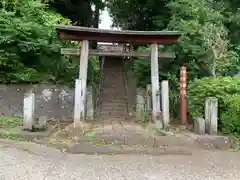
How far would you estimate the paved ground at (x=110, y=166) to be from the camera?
4.71 m

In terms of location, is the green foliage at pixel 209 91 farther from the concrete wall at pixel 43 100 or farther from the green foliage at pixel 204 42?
the concrete wall at pixel 43 100

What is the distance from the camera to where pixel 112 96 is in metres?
11.6

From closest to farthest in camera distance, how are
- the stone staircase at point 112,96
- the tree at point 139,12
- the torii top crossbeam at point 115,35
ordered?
the torii top crossbeam at point 115,35, the stone staircase at point 112,96, the tree at point 139,12

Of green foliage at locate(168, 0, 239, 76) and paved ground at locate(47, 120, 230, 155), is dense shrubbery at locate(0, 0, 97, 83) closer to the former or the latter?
paved ground at locate(47, 120, 230, 155)

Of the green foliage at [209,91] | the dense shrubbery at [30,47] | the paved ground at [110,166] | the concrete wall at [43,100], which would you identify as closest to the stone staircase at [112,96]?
the concrete wall at [43,100]

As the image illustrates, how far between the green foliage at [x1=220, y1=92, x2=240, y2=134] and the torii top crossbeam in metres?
2.28

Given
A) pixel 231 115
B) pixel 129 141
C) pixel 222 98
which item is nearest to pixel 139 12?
pixel 222 98

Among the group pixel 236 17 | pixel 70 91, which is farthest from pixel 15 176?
pixel 236 17

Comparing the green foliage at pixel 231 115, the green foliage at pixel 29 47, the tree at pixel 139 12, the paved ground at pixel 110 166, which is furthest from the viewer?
the tree at pixel 139 12

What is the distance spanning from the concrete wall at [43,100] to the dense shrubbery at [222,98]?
4.08 meters

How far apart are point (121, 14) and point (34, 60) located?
8916mm

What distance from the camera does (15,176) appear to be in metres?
4.57

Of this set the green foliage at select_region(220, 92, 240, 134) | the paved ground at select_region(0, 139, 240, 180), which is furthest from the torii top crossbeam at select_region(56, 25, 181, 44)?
the paved ground at select_region(0, 139, 240, 180)

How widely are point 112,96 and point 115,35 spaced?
3477 mm
